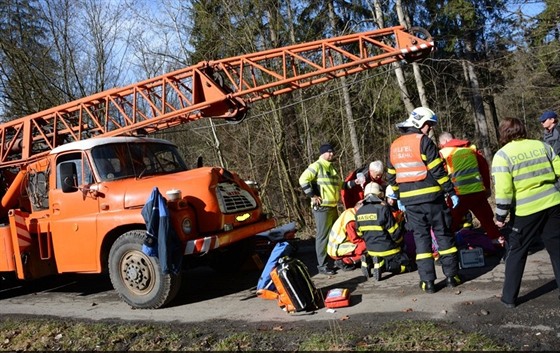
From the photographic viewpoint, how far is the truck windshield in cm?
688

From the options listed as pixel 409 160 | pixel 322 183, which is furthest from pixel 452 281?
pixel 322 183

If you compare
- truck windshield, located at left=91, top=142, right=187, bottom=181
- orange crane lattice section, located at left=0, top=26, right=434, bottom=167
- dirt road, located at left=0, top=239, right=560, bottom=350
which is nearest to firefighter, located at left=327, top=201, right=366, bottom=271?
dirt road, located at left=0, top=239, right=560, bottom=350

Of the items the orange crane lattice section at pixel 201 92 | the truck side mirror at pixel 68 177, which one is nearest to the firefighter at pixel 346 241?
the orange crane lattice section at pixel 201 92

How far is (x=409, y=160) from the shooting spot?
5.45 meters

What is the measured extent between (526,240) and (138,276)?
4495 mm

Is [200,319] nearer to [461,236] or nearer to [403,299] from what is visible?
[403,299]

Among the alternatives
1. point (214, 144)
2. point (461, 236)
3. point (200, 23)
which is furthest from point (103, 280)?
point (200, 23)

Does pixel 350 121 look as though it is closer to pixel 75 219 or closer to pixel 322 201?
pixel 322 201

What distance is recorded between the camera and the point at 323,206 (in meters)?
6.98

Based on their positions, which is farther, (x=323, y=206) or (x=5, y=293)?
(x=5, y=293)

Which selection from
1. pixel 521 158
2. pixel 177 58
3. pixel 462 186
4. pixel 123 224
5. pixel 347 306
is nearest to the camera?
pixel 521 158

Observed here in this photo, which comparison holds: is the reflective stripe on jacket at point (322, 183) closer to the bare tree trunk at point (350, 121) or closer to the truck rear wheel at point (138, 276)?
the truck rear wheel at point (138, 276)

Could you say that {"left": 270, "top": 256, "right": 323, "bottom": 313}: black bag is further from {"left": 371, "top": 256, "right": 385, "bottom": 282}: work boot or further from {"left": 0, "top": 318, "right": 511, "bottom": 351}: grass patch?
{"left": 371, "top": 256, "right": 385, "bottom": 282}: work boot

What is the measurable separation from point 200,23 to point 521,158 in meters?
12.3
